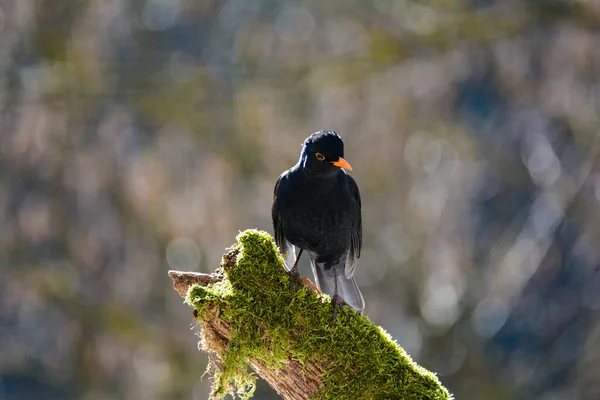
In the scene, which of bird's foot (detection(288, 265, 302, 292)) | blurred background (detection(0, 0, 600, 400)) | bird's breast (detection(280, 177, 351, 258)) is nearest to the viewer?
bird's foot (detection(288, 265, 302, 292))

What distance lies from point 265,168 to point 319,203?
688 centimetres

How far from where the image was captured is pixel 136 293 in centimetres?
1284

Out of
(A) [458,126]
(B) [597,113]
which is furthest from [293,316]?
(A) [458,126]

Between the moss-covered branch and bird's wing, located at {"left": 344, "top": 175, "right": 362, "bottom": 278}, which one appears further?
bird's wing, located at {"left": 344, "top": 175, "right": 362, "bottom": 278}

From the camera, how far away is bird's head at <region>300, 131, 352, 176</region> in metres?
5.41

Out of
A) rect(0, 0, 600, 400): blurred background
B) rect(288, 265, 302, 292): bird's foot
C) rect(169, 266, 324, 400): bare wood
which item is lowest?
rect(169, 266, 324, 400): bare wood

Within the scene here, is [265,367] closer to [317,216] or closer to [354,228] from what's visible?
[317,216]

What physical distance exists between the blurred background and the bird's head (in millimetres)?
6704

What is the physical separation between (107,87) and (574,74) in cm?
617

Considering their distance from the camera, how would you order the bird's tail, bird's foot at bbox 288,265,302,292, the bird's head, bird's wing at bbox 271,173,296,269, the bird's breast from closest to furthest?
bird's foot at bbox 288,265,302,292
the bird's head
the bird's breast
bird's wing at bbox 271,173,296,269
the bird's tail

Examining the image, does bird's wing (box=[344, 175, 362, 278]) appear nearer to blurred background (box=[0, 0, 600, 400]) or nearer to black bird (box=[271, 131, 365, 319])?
black bird (box=[271, 131, 365, 319])

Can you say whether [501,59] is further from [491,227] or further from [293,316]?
[293,316]

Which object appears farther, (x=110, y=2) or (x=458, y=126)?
(x=458, y=126)

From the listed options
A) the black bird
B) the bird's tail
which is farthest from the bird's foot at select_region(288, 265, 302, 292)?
the bird's tail
